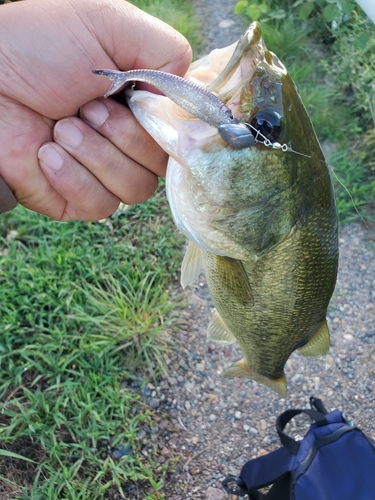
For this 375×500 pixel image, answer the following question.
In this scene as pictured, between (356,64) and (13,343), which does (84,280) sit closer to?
(13,343)

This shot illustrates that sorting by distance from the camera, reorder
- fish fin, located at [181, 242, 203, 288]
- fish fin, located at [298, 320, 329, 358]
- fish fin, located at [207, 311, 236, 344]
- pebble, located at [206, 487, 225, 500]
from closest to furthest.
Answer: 1. fish fin, located at [181, 242, 203, 288]
2. fish fin, located at [298, 320, 329, 358]
3. fish fin, located at [207, 311, 236, 344]
4. pebble, located at [206, 487, 225, 500]

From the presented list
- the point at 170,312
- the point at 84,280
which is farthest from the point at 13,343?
the point at 170,312

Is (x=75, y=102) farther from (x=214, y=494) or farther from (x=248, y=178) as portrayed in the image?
(x=214, y=494)

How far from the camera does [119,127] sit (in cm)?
158

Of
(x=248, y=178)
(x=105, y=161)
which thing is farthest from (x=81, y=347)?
(x=248, y=178)

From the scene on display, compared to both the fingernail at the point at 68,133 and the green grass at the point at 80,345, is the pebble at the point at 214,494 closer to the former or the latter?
the green grass at the point at 80,345

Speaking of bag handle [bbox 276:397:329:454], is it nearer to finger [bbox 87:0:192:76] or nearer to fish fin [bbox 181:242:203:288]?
fish fin [bbox 181:242:203:288]

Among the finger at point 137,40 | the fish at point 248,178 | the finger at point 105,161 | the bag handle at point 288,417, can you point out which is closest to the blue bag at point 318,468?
the bag handle at point 288,417

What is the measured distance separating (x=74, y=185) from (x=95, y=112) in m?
0.29

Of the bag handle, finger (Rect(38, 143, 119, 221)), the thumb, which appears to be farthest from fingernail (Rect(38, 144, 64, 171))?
the bag handle

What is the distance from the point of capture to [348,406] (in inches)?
113

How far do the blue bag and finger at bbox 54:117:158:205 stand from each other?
57.5 inches

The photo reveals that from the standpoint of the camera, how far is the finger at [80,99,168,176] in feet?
5.10

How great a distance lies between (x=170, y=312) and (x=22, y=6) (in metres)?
1.99
